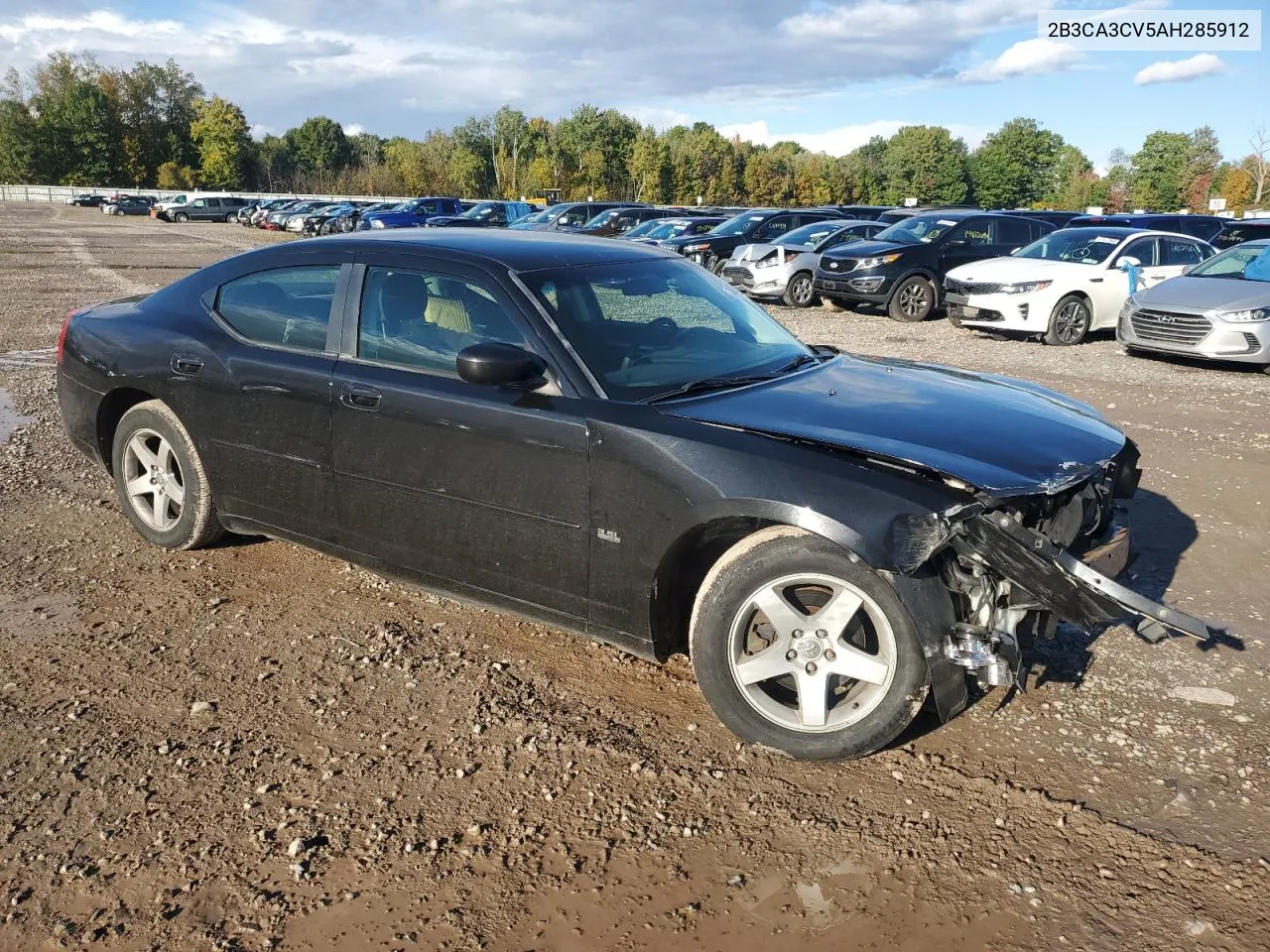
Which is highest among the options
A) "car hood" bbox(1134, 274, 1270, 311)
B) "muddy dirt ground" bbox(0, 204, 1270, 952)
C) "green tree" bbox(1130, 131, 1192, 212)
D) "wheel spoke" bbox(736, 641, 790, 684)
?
"green tree" bbox(1130, 131, 1192, 212)

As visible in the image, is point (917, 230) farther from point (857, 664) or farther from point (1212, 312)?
point (857, 664)

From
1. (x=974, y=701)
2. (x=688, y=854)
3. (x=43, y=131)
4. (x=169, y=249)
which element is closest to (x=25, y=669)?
(x=688, y=854)

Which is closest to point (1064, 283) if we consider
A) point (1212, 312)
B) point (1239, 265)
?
point (1239, 265)

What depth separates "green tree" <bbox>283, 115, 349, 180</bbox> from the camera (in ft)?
348

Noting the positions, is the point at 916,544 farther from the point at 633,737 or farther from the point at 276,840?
the point at 276,840

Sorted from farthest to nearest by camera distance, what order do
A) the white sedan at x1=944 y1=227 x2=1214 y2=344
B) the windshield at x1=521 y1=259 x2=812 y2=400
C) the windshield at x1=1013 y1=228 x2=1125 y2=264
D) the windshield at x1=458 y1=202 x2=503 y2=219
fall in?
the windshield at x1=458 y1=202 x2=503 y2=219 → the windshield at x1=1013 y1=228 x2=1125 y2=264 → the white sedan at x1=944 y1=227 x2=1214 y2=344 → the windshield at x1=521 y1=259 x2=812 y2=400

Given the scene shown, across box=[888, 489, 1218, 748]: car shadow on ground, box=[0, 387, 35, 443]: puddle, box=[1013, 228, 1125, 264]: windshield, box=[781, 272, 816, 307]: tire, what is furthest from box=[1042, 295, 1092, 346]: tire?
box=[0, 387, 35, 443]: puddle

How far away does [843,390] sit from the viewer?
3895 millimetres

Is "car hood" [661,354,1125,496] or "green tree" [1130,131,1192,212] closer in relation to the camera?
"car hood" [661,354,1125,496]

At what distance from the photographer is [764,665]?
10.7 ft

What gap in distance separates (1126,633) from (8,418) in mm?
8020

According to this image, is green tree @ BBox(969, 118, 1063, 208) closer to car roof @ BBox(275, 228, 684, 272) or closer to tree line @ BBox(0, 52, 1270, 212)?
tree line @ BBox(0, 52, 1270, 212)

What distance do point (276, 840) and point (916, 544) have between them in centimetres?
205

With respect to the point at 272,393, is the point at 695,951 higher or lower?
lower
